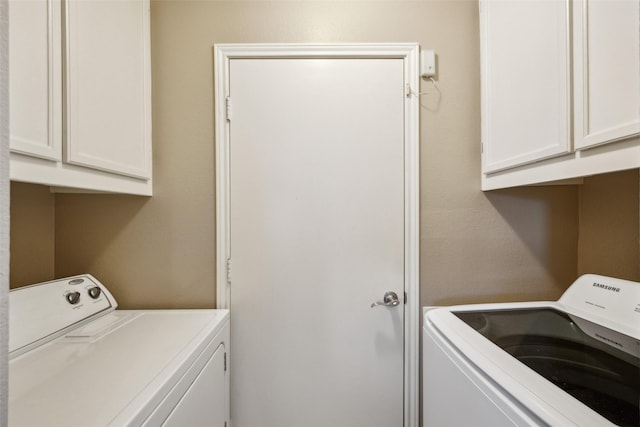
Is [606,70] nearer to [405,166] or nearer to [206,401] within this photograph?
[405,166]

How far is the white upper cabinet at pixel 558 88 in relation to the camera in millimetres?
714

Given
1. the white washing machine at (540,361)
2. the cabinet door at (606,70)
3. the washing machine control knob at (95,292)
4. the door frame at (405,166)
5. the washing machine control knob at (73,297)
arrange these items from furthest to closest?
the door frame at (405,166), the washing machine control knob at (95,292), the washing machine control knob at (73,297), the cabinet door at (606,70), the white washing machine at (540,361)

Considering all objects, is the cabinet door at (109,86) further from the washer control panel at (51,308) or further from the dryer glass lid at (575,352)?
the dryer glass lid at (575,352)

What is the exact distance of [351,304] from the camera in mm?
1297

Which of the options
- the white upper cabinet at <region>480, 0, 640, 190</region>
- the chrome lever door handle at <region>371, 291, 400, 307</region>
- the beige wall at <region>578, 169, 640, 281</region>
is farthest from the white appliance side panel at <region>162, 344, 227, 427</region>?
the beige wall at <region>578, 169, 640, 281</region>

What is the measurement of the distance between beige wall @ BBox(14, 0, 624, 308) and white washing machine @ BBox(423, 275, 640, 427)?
0.27 m

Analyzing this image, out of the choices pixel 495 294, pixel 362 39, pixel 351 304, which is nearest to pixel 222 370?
pixel 351 304

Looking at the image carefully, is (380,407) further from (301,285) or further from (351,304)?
(301,285)

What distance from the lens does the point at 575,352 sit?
791 mm

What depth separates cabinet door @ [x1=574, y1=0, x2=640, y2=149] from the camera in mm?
691

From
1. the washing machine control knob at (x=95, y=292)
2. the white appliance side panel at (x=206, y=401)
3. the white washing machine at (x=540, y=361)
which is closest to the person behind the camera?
the white washing machine at (x=540, y=361)

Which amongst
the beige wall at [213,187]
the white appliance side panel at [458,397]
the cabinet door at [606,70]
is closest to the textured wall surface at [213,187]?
the beige wall at [213,187]

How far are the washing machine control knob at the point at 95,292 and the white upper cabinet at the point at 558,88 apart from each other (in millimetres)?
2001

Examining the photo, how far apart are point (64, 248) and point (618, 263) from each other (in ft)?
8.84
